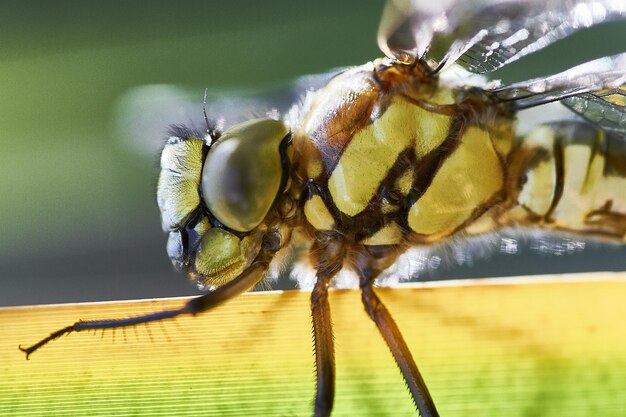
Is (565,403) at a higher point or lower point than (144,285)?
higher

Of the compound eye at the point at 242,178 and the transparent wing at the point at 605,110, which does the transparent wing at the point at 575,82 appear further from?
the compound eye at the point at 242,178

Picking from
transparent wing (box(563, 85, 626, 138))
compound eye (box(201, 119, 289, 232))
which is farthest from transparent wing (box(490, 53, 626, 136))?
compound eye (box(201, 119, 289, 232))

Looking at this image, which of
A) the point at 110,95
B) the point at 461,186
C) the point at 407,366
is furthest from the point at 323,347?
the point at 110,95

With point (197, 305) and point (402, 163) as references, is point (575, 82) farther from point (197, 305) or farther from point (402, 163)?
point (197, 305)

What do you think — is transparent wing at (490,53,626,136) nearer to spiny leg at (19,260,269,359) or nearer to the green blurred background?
spiny leg at (19,260,269,359)

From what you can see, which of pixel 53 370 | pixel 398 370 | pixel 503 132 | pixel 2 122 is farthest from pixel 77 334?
pixel 2 122

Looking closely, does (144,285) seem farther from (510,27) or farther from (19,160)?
(510,27)

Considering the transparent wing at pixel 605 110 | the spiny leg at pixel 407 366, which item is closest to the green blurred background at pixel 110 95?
the transparent wing at pixel 605 110
